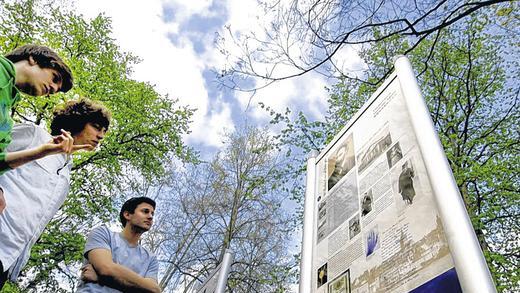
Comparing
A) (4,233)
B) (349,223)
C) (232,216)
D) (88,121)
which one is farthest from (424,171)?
(232,216)

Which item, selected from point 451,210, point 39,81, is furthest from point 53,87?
point 451,210

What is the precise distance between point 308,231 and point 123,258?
1.21 metres

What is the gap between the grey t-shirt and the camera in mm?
2194

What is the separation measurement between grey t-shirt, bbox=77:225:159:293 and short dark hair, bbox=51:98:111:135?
0.66m

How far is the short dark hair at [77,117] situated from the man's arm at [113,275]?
77 centimetres

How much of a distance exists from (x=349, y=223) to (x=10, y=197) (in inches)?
63.9

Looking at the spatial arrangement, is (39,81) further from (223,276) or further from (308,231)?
(223,276)

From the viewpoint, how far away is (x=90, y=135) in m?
2.30

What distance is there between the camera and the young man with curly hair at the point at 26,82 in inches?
59.4

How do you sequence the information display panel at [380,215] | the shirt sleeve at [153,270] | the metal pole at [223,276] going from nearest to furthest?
the information display panel at [380,215] → the shirt sleeve at [153,270] → the metal pole at [223,276]

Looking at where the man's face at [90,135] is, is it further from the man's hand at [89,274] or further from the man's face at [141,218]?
the man's hand at [89,274]

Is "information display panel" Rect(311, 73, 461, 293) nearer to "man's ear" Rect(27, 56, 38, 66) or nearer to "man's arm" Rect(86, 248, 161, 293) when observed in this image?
"man's arm" Rect(86, 248, 161, 293)

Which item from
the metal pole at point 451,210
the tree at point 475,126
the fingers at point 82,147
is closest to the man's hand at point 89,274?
the fingers at point 82,147

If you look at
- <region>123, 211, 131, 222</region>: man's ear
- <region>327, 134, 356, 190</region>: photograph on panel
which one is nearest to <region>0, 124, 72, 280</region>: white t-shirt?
<region>123, 211, 131, 222</region>: man's ear
